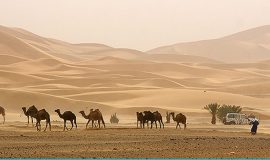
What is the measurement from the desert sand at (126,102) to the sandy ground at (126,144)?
27 millimetres

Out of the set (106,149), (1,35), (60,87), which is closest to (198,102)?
(60,87)

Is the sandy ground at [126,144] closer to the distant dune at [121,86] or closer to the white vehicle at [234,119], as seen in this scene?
the white vehicle at [234,119]

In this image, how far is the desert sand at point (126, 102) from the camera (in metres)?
24.6

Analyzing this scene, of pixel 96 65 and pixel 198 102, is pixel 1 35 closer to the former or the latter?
pixel 96 65

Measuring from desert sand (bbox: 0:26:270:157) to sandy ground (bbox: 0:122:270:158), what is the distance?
27 mm

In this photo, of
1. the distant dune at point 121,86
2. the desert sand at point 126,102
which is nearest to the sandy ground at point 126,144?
the desert sand at point 126,102

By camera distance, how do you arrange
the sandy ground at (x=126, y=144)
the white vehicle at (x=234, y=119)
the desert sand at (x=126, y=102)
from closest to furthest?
the sandy ground at (x=126, y=144) < the desert sand at (x=126, y=102) < the white vehicle at (x=234, y=119)

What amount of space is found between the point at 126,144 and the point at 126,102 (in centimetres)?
4996

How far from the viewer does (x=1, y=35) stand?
530 feet

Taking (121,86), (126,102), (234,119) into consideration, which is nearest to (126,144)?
(234,119)

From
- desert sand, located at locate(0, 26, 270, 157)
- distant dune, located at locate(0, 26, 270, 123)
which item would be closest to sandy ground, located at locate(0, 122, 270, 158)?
desert sand, located at locate(0, 26, 270, 157)

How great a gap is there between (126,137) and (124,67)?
110043 mm

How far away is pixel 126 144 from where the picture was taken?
26047mm

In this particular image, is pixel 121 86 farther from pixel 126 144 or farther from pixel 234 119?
pixel 126 144
